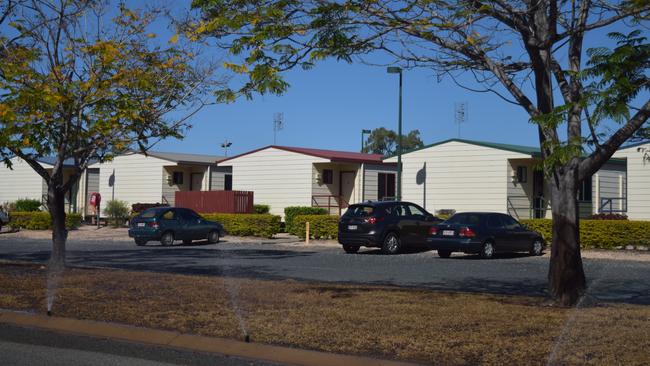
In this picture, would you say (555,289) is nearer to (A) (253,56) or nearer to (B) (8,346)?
(A) (253,56)

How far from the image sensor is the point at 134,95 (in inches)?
521

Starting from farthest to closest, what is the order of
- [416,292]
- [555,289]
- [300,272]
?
[300,272] → [416,292] → [555,289]

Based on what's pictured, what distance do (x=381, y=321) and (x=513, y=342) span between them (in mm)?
1735

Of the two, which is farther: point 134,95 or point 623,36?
point 134,95

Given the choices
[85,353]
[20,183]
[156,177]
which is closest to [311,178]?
[156,177]

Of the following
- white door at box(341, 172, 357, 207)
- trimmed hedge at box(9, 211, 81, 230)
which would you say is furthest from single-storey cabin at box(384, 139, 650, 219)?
trimmed hedge at box(9, 211, 81, 230)

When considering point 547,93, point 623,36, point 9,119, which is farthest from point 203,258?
point 623,36

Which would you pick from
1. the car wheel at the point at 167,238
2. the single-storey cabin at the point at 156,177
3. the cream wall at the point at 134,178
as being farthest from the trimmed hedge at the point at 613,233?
the cream wall at the point at 134,178

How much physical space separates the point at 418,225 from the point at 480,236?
9.85 feet

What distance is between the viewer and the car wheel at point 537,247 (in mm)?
22188

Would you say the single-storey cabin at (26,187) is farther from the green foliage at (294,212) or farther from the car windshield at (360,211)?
the car windshield at (360,211)

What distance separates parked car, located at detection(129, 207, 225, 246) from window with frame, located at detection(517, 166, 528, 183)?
42.6 feet

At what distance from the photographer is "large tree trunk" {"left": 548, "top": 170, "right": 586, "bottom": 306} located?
953cm

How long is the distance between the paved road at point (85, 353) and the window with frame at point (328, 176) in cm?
2716
